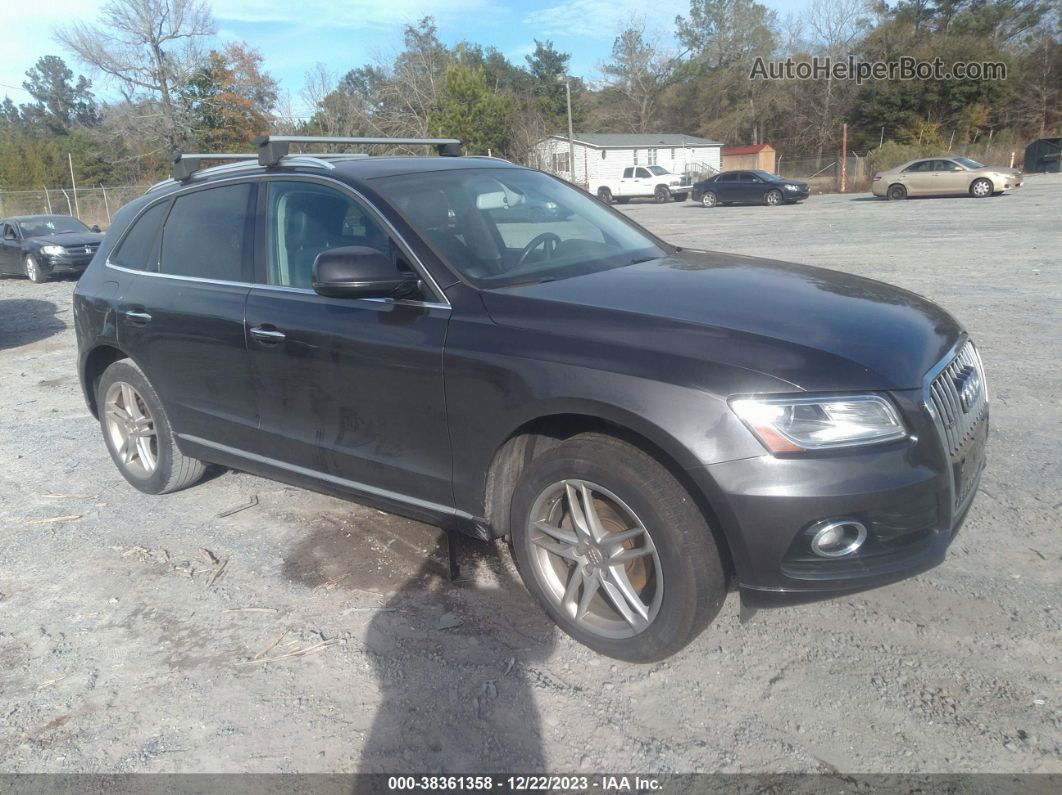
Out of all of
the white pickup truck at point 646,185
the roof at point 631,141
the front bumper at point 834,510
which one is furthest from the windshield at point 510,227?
the roof at point 631,141

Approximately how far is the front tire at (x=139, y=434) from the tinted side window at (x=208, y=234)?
74 cm

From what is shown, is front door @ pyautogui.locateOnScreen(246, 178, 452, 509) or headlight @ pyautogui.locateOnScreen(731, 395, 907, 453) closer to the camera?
headlight @ pyautogui.locateOnScreen(731, 395, 907, 453)

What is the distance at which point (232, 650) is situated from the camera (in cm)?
333

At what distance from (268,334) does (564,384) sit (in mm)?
1633

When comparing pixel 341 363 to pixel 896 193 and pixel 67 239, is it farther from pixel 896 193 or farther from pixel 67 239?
pixel 896 193

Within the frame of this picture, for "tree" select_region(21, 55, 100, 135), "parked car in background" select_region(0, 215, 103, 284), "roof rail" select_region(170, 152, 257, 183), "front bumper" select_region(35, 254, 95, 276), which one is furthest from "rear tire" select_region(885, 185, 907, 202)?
"tree" select_region(21, 55, 100, 135)

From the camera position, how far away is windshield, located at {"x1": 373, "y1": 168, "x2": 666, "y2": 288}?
139 inches

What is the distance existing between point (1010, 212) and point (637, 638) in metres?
22.0

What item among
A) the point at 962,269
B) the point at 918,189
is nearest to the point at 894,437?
the point at 962,269

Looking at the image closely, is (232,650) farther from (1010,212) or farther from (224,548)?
(1010,212)

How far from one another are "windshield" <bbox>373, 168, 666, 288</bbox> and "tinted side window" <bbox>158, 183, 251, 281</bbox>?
91cm

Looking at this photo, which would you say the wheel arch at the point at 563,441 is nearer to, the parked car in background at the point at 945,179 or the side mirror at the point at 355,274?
the side mirror at the point at 355,274

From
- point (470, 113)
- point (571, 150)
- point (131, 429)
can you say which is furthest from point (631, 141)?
point (131, 429)

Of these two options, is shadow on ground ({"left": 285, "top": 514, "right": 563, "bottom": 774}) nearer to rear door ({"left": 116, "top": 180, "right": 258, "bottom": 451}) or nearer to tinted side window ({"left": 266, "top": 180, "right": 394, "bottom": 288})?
rear door ({"left": 116, "top": 180, "right": 258, "bottom": 451})
